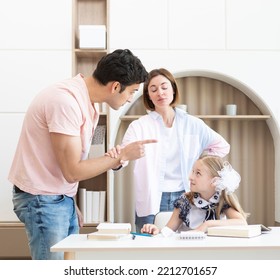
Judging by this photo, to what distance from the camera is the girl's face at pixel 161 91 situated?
3.37m

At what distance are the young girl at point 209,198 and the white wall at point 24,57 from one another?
1.64 m

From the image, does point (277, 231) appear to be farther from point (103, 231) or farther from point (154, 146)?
point (154, 146)

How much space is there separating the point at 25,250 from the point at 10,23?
1615 mm

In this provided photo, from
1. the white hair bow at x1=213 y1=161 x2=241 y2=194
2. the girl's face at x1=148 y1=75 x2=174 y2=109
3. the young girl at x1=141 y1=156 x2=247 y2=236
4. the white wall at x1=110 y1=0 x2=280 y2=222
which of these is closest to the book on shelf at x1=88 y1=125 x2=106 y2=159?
the white wall at x1=110 y1=0 x2=280 y2=222

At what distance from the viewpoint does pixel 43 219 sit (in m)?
2.23

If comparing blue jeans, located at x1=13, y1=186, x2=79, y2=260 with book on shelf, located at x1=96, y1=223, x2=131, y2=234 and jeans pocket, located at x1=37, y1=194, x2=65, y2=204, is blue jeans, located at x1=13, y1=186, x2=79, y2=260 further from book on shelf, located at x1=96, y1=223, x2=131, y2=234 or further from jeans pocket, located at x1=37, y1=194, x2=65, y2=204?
book on shelf, located at x1=96, y1=223, x2=131, y2=234

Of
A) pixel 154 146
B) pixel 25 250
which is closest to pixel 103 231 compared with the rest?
pixel 154 146

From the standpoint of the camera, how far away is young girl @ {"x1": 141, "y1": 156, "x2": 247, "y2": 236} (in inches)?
102

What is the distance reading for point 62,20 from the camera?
4000 millimetres

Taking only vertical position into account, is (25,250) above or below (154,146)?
below

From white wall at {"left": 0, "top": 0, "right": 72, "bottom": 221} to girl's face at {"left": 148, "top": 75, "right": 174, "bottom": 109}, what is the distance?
2.74 ft

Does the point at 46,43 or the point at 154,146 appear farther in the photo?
the point at 46,43

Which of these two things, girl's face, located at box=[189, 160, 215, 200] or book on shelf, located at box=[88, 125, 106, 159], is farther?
book on shelf, located at box=[88, 125, 106, 159]

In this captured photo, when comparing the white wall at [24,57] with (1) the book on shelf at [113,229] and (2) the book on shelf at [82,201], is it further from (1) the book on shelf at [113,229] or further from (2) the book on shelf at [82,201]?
(1) the book on shelf at [113,229]
